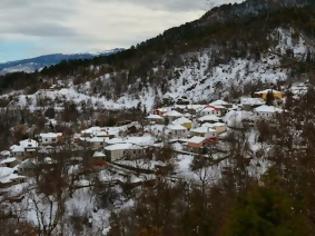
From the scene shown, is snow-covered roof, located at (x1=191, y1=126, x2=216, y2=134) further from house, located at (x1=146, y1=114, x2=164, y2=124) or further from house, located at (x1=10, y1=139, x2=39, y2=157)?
house, located at (x1=10, y1=139, x2=39, y2=157)

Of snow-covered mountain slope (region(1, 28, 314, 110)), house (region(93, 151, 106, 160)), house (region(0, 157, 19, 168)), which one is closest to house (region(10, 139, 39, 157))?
house (region(0, 157, 19, 168))

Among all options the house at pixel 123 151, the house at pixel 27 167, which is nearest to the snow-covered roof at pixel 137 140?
the house at pixel 123 151

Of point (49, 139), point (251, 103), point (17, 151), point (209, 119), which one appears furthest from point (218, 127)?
point (17, 151)

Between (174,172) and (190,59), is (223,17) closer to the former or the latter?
(190,59)

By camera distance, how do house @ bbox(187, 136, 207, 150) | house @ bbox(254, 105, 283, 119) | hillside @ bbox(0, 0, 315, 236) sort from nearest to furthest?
1. hillside @ bbox(0, 0, 315, 236)
2. house @ bbox(187, 136, 207, 150)
3. house @ bbox(254, 105, 283, 119)

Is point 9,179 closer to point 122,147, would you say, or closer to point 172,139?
point 122,147

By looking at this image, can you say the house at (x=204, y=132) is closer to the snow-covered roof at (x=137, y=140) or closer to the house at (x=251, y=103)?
the snow-covered roof at (x=137, y=140)
